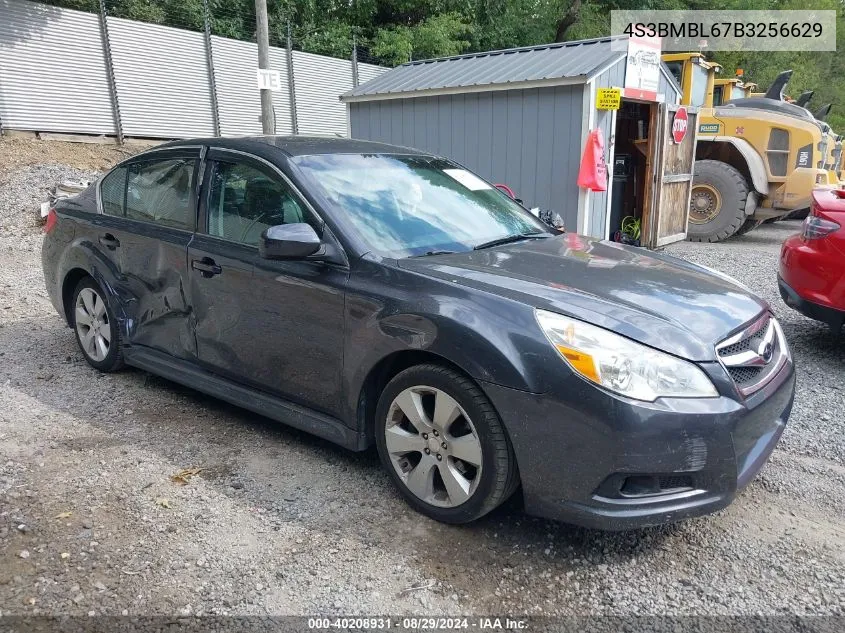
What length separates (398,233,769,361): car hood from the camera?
2.56m

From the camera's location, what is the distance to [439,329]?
273cm

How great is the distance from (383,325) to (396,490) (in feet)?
2.68

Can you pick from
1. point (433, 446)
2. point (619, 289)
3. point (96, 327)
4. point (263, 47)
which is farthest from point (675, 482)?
point (263, 47)

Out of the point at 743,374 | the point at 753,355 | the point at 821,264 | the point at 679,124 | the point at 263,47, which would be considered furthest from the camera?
the point at 263,47

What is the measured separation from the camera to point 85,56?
12.5 meters

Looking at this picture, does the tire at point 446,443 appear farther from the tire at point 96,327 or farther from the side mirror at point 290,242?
the tire at point 96,327

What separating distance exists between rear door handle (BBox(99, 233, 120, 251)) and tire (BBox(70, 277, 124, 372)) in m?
0.28

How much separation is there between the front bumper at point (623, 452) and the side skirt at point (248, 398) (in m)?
0.91

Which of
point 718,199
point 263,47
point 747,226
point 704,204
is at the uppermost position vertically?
Result: point 263,47

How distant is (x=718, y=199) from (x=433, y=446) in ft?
33.5

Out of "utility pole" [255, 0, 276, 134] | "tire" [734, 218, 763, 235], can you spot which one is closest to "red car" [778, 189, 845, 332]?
"tire" [734, 218, 763, 235]

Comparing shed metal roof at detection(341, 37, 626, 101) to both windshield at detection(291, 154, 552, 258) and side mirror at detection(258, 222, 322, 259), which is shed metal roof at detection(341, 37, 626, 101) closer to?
windshield at detection(291, 154, 552, 258)

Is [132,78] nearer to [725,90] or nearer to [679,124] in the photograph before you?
[679,124]

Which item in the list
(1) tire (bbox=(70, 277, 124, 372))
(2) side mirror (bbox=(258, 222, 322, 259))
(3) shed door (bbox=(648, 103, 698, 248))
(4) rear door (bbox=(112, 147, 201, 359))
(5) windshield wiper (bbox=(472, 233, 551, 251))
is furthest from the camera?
(3) shed door (bbox=(648, 103, 698, 248))
